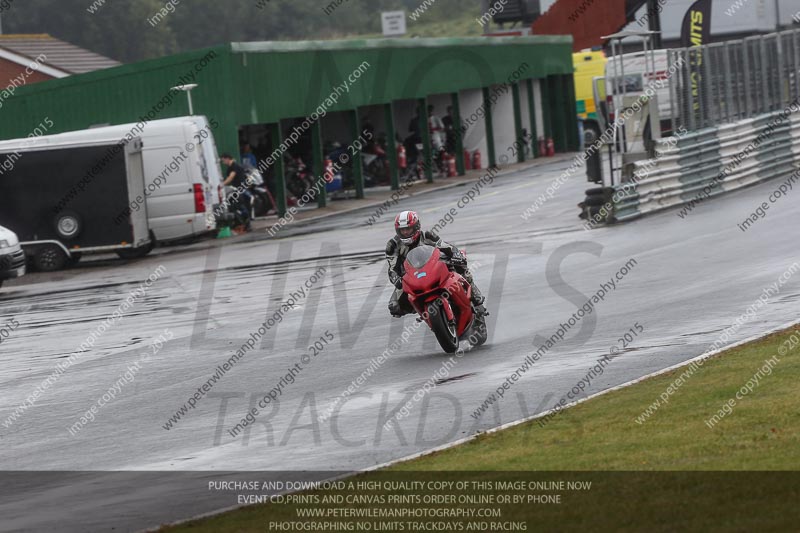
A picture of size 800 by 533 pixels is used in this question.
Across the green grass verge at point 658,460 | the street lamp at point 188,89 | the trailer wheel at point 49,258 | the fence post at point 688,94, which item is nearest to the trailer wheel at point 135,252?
the trailer wheel at point 49,258

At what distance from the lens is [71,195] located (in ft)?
92.9

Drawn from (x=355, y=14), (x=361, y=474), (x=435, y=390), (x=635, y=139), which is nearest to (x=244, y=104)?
(x=635, y=139)

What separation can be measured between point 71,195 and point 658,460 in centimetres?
2223

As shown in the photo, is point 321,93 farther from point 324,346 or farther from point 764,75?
point 324,346

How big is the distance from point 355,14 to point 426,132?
6923cm

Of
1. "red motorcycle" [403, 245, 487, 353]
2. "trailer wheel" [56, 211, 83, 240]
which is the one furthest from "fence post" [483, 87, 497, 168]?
"red motorcycle" [403, 245, 487, 353]

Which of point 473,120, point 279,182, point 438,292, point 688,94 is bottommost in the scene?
point 438,292

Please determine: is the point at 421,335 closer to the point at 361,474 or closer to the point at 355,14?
the point at 361,474

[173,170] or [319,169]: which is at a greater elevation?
[173,170]

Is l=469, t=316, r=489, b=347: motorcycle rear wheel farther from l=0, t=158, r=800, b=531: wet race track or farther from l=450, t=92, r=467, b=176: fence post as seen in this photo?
l=450, t=92, r=467, b=176: fence post

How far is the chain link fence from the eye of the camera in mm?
29578

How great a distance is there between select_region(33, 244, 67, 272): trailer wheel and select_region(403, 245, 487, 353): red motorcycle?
54.8ft

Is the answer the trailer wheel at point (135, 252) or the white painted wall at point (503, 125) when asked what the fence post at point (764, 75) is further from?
the white painted wall at point (503, 125)

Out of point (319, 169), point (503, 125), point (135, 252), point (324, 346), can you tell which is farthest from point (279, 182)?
point (324, 346)
